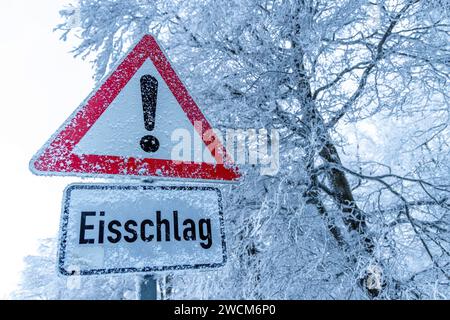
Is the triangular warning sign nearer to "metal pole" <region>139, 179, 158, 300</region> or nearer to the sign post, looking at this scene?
the sign post

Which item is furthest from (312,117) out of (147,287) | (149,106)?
(147,287)

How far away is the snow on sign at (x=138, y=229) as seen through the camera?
105 centimetres

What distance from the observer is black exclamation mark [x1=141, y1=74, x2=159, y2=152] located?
1.28m

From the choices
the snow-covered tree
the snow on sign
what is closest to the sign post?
the snow on sign

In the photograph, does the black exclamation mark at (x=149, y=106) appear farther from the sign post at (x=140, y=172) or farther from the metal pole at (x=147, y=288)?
the metal pole at (x=147, y=288)

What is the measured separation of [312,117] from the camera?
2.55 metres

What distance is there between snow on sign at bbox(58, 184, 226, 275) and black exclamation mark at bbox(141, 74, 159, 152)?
0.54 ft

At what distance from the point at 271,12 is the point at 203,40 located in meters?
0.66

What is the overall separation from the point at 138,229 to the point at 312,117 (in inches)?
70.1

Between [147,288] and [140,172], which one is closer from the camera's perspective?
[147,288]

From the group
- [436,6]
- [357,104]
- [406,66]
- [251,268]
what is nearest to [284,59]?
[357,104]

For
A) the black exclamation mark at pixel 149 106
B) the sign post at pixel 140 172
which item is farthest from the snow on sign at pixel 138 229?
the black exclamation mark at pixel 149 106

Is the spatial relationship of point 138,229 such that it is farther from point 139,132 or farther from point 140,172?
point 139,132

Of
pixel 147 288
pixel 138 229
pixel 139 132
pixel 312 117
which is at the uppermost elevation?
pixel 312 117
